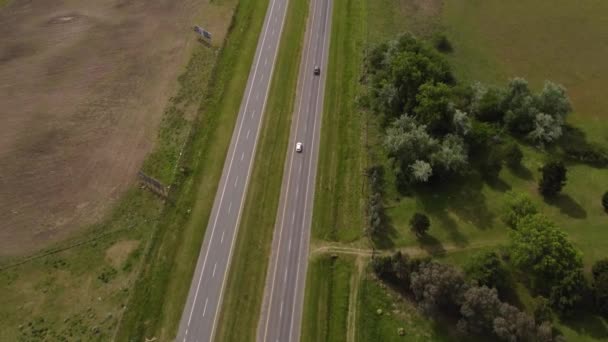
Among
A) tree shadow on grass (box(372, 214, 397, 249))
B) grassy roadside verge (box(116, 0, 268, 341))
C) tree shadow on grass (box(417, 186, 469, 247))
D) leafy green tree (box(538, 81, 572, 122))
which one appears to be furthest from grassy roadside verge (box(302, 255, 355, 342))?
leafy green tree (box(538, 81, 572, 122))

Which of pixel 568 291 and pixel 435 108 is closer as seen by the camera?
pixel 568 291

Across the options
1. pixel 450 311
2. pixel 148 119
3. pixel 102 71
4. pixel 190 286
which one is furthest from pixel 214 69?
pixel 450 311

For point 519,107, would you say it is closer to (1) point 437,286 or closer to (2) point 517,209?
(2) point 517,209

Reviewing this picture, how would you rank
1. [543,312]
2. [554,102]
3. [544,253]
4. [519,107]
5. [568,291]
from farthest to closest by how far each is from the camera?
[519,107] → [554,102] → [544,253] → [568,291] → [543,312]

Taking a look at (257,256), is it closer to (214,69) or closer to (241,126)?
(241,126)

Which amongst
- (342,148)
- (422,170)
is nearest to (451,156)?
(422,170)

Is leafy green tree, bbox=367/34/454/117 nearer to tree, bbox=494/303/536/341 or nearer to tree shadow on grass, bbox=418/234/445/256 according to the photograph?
tree shadow on grass, bbox=418/234/445/256
